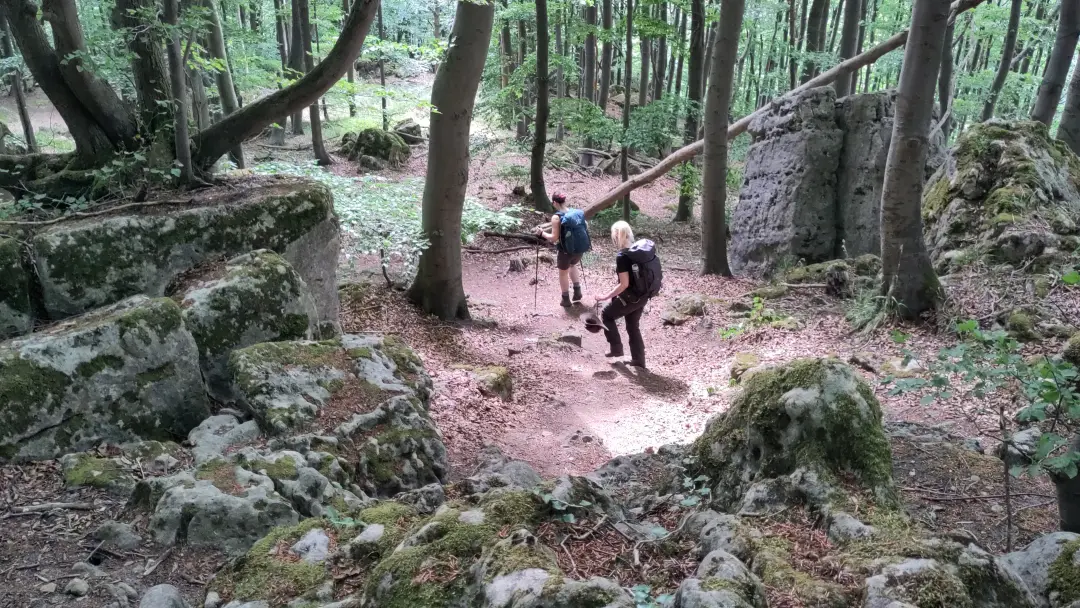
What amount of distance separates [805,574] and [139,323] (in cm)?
421

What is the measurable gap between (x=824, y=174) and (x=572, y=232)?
4387 mm

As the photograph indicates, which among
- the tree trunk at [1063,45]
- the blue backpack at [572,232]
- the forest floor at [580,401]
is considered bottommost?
the forest floor at [580,401]

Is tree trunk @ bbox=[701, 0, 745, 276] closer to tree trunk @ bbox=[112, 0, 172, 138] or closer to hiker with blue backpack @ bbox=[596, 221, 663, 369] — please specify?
hiker with blue backpack @ bbox=[596, 221, 663, 369]

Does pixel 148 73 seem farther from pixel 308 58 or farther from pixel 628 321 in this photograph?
pixel 308 58

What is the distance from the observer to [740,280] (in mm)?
11266

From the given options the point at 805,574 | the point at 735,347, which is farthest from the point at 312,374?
the point at 735,347

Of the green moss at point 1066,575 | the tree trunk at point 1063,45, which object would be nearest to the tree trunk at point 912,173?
the tree trunk at point 1063,45

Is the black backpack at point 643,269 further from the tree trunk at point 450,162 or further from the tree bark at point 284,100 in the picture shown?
the tree bark at point 284,100

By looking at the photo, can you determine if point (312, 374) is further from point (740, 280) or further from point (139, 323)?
point (740, 280)

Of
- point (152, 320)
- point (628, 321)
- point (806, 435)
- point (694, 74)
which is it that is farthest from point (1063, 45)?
point (152, 320)

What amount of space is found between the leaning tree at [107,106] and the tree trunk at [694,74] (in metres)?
10.1

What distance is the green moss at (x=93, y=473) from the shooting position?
143 inches

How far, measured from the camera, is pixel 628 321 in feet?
25.9

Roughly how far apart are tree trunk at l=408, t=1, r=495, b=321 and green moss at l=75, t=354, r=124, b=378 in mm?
4719
